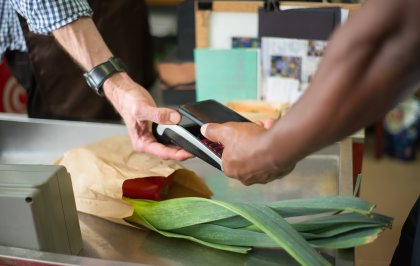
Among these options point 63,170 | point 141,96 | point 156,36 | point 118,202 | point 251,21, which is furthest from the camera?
point 156,36

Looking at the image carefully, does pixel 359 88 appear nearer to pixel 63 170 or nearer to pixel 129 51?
pixel 63 170

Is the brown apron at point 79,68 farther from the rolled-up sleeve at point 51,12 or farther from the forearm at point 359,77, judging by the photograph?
the forearm at point 359,77

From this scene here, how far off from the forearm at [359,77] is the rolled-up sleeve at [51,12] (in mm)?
570

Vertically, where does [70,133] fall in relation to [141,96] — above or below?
below

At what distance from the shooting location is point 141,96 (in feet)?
3.07

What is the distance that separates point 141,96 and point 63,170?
0.26 metres

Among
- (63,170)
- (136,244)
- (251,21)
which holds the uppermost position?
(251,21)

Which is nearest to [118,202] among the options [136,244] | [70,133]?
[136,244]

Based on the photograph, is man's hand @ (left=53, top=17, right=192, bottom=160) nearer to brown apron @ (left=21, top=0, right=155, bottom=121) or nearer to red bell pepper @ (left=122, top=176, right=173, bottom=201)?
red bell pepper @ (left=122, top=176, right=173, bottom=201)

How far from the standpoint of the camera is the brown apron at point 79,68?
1290mm

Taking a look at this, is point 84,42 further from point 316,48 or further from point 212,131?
point 316,48

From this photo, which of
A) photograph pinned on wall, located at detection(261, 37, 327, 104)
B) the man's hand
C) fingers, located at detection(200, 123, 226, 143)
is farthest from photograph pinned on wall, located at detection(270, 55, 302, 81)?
fingers, located at detection(200, 123, 226, 143)

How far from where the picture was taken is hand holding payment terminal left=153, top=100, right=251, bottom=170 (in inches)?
30.3

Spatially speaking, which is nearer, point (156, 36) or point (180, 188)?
point (180, 188)
